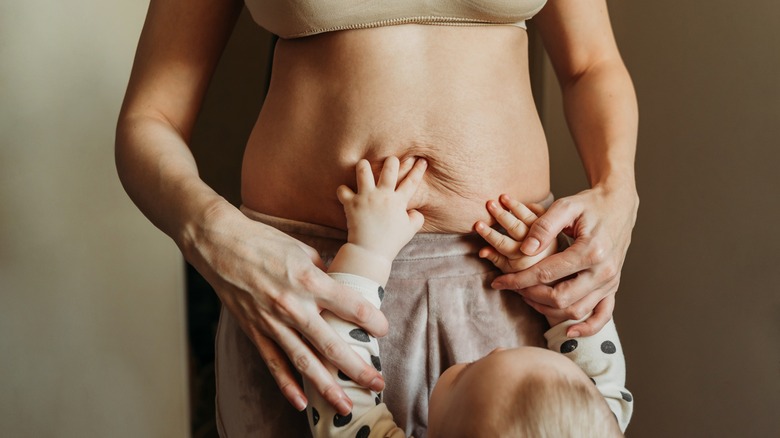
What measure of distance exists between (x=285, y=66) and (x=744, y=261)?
103 cm

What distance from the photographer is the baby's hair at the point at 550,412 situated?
28.5 inches

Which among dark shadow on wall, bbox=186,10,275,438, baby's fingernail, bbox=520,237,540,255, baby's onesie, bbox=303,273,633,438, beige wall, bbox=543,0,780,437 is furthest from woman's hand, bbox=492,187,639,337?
dark shadow on wall, bbox=186,10,275,438

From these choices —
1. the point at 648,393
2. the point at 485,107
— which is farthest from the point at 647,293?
the point at 485,107

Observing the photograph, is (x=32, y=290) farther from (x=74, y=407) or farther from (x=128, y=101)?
(x=128, y=101)

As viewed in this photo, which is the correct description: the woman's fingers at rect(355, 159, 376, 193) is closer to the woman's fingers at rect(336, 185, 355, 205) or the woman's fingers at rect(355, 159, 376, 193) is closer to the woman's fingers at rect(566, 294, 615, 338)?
the woman's fingers at rect(336, 185, 355, 205)

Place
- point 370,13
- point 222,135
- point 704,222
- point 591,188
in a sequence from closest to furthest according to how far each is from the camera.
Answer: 1. point 370,13
2. point 591,188
3. point 704,222
4. point 222,135

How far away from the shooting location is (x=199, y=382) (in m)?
2.50

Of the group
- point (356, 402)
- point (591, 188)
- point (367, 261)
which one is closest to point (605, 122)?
point (591, 188)

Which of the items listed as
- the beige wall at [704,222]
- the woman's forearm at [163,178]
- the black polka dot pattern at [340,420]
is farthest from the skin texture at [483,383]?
the beige wall at [704,222]

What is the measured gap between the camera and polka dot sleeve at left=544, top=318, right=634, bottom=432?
2.82 feet

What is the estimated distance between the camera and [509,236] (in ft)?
2.89

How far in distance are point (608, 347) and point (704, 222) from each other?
757 mm

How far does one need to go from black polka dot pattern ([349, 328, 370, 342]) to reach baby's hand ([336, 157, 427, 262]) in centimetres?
9

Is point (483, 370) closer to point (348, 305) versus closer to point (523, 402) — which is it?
point (523, 402)
